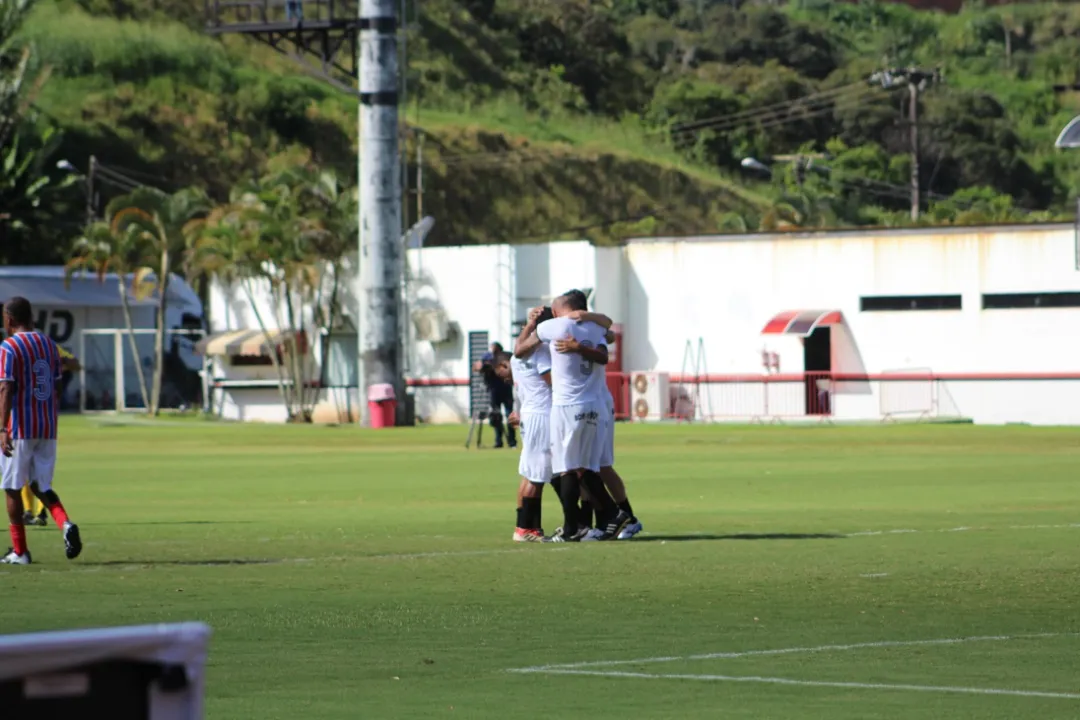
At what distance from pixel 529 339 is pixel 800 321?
117 ft

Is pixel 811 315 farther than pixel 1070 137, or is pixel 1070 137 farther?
pixel 811 315

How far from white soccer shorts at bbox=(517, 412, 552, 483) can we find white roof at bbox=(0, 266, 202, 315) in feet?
154

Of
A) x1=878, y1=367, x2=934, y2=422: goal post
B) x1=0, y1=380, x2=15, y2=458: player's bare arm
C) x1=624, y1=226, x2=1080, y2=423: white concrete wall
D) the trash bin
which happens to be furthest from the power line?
x1=0, y1=380, x2=15, y2=458: player's bare arm

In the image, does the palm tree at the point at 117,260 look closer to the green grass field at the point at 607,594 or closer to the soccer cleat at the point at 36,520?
the green grass field at the point at 607,594

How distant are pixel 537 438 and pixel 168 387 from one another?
5203 cm

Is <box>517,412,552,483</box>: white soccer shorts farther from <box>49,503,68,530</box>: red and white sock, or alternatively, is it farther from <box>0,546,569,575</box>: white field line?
<box>49,503,68,530</box>: red and white sock

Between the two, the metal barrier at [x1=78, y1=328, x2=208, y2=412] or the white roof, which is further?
the metal barrier at [x1=78, y1=328, x2=208, y2=412]

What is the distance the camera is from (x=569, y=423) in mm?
17125

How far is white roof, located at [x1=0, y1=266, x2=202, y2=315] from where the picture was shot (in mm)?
62969

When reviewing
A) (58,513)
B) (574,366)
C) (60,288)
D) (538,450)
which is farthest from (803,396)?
(58,513)

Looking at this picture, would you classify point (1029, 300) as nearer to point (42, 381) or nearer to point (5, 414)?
point (42, 381)

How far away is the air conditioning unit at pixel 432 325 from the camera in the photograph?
189ft

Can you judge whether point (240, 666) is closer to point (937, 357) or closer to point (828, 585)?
point (828, 585)

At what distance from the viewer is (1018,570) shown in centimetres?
1470
